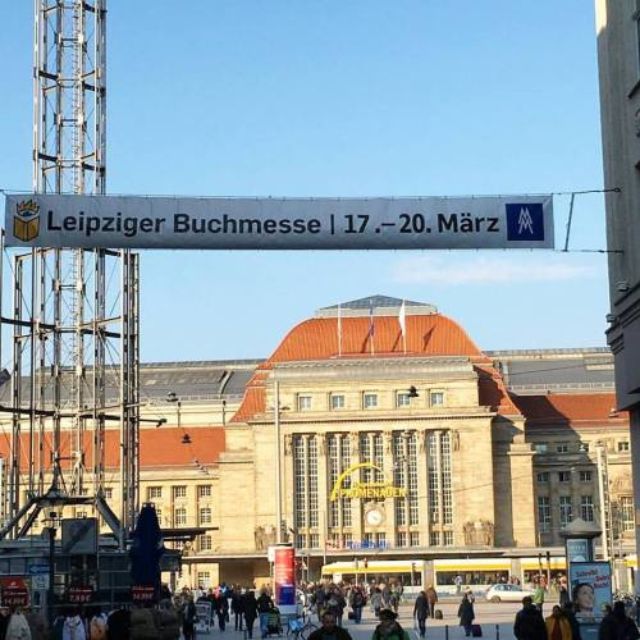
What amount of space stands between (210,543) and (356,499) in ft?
44.5

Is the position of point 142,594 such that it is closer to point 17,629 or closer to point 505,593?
point 17,629

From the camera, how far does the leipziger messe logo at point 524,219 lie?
84.1 ft

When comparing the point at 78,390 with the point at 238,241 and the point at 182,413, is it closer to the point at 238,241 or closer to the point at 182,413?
the point at 238,241

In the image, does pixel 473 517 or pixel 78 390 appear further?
pixel 473 517

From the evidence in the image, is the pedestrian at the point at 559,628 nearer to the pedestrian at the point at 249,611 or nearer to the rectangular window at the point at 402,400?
the pedestrian at the point at 249,611

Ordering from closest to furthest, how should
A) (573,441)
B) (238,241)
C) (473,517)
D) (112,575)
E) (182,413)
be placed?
(238,241) → (112,575) → (473,517) → (573,441) → (182,413)

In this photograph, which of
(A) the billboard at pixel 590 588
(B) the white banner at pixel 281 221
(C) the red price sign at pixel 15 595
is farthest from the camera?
(A) the billboard at pixel 590 588

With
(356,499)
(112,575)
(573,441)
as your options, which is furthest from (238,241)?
(573,441)

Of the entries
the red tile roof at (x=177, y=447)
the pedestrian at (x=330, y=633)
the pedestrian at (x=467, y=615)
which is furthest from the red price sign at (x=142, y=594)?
the red tile roof at (x=177, y=447)

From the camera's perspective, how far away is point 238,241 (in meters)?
25.8

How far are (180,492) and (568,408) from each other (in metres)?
35.2

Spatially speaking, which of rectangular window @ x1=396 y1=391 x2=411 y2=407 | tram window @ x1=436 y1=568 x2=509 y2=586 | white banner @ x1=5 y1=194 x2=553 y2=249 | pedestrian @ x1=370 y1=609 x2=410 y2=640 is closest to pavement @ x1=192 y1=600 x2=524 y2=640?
white banner @ x1=5 y1=194 x2=553 y2=249

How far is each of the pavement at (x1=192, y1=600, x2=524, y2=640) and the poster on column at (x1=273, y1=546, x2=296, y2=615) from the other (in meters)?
1.52

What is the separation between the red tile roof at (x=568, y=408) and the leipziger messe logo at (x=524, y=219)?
106 meters
